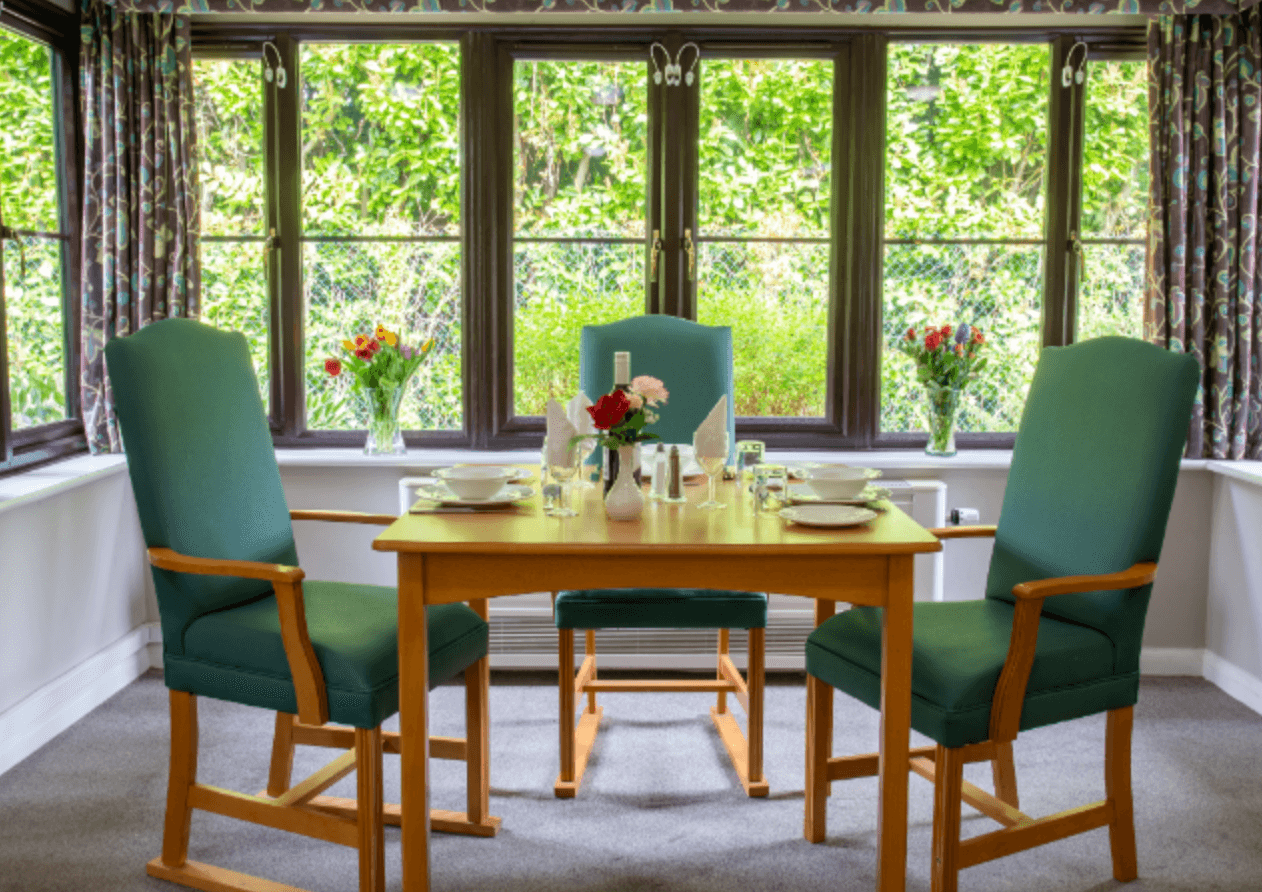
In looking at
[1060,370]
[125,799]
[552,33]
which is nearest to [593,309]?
[552,33]

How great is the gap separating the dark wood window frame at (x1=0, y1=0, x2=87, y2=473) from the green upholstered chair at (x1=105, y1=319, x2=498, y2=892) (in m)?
1.14

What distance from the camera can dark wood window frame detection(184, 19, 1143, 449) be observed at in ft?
11.9

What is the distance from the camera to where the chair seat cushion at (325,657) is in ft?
6.60

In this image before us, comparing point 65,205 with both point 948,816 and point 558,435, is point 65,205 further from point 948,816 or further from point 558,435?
point 948,816

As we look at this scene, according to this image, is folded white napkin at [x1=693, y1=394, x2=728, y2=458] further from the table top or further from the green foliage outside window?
the green foliage outside window

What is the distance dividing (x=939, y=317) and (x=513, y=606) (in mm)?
1745

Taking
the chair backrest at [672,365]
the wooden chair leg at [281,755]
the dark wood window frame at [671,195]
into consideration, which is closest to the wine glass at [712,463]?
the chair backrest at [672,365]

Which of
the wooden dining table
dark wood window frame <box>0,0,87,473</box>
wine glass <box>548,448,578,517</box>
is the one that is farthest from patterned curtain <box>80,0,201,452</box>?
the wooden dining table

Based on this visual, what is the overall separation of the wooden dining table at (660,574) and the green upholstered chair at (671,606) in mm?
606

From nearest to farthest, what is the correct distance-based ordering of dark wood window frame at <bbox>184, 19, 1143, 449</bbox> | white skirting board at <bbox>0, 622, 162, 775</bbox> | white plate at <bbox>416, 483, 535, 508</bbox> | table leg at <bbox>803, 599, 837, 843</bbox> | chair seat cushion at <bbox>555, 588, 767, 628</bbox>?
1. white plate at <bbox>416, 483, 535, 508</bbox>
2. table leg at <bbox>803, 599, 837, 843</bbox>
3. chair seat cushion at <bbox>555, 588, 767, 628</bbox>
4. white skirting board at <bbox>0, 622, 162, 775</bbox>
5. dark wood window frame at <bbox>184, 19, 1143, 449</bbox>

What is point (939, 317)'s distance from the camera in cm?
377

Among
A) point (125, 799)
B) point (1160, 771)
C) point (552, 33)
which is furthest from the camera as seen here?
point (552, 33)

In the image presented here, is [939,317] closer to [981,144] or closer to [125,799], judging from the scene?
[981,144]

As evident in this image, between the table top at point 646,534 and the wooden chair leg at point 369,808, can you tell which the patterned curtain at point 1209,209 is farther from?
the wooden chair leg at point 369,808
